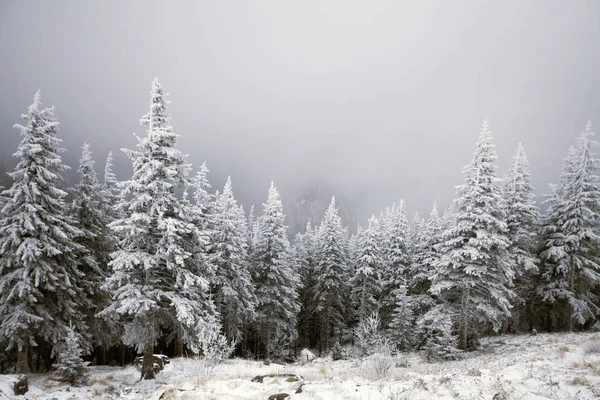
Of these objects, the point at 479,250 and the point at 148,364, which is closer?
the point at 148,364

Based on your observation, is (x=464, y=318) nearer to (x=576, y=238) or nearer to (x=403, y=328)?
(x=403, y=328)

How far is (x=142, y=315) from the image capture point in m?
13.9

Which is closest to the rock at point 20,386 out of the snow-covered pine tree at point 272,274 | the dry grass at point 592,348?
the snow-covered pine tree at point 272,274

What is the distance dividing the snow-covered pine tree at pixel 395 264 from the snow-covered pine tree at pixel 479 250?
11433 millimetres

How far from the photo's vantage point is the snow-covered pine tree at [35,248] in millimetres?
13859

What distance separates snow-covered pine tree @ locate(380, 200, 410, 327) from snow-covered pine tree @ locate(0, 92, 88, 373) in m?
27.7

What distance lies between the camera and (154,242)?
14641 millimetres

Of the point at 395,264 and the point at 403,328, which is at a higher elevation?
the point at 395,264

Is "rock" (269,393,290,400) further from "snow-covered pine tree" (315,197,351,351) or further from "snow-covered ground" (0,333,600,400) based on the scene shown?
"snow-covered pine tree" (315,197,351,351)

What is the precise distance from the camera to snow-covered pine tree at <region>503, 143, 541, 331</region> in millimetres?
23250

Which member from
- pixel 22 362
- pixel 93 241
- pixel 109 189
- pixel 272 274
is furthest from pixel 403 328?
pixel 109 189

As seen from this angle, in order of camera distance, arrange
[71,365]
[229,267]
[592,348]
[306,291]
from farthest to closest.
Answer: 1. [306,291]
2. [229,267]
3. [71,365]
4. [592,348]

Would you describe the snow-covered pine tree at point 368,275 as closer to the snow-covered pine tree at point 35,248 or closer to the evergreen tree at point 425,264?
the evergreen tree at point 425,264

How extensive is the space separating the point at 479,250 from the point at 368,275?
15.5m
